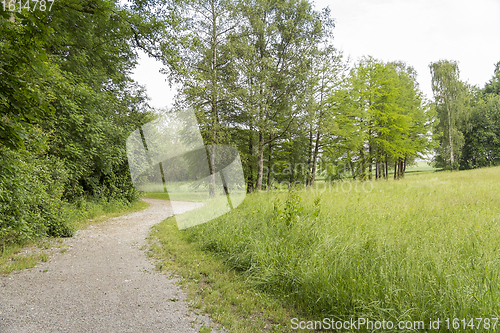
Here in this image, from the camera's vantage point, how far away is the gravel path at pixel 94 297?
293 centimetres

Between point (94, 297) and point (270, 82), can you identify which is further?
point (270, 82)

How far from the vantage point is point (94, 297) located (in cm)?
362

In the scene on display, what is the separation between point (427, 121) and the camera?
24.7 metres

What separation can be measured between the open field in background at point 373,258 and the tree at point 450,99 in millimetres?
32429

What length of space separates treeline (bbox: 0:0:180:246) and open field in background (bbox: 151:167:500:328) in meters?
3.91

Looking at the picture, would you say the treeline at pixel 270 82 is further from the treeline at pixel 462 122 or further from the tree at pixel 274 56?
the treeline at pixel 462 122

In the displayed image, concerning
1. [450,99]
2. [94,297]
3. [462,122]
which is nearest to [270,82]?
[94,297]

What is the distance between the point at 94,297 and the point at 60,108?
29.1ft

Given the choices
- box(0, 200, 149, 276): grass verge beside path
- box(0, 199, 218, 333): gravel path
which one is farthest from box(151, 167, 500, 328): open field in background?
box(0, 200, 149, 276): grass verge beside path

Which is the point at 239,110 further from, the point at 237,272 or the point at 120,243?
the point at 237,272

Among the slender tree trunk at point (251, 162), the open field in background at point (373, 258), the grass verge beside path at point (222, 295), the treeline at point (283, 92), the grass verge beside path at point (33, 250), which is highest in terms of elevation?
the treeline at point (283, 92)

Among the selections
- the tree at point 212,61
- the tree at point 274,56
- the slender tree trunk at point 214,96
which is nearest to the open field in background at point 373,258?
the slender tree trunk at point 214,96

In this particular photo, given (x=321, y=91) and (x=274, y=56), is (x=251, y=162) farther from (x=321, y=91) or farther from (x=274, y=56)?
(x=321, y=91)

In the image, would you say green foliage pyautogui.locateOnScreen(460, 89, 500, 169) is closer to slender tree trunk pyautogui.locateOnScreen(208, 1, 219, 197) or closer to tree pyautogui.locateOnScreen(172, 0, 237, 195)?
tree pyautogui.locateOnScreen(172, 0, 237, 195)
